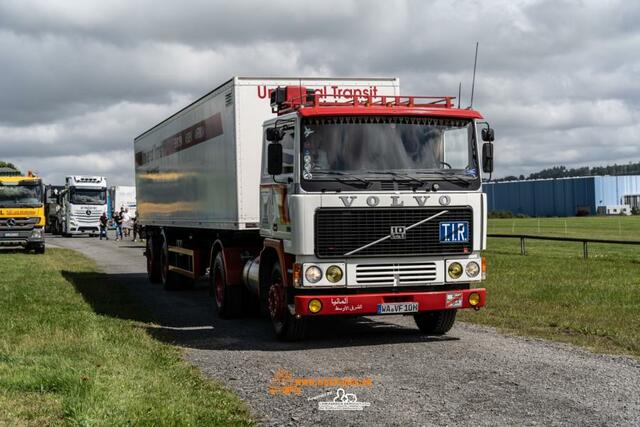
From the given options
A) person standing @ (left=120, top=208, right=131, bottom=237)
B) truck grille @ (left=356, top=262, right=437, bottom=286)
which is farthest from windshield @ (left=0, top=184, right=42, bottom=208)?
truck grille @ (left=356, top=262, right=437, bottom=286)

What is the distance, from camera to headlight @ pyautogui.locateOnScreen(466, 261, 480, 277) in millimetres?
10047

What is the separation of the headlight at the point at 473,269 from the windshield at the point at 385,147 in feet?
3.48

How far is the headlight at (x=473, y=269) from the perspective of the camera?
396 inches

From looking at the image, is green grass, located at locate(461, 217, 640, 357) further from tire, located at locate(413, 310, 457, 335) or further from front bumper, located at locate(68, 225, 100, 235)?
front bumper, located at locate(68, 225, 100, 235)

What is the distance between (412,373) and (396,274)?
5.98 ft

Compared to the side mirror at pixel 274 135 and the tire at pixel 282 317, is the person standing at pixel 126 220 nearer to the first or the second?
the tire at pixel 282 317

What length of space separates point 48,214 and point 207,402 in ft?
187

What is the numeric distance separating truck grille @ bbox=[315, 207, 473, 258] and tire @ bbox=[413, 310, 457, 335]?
1166mm

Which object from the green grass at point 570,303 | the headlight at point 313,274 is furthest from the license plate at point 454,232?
the green grass at point 570,303

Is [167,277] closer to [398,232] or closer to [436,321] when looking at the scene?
[436,321]

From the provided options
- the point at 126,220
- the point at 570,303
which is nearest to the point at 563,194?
the point at 126,220

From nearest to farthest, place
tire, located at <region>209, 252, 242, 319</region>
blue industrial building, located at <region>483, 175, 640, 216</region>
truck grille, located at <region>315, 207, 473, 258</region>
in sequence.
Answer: truck grille, located at <region>315, 207, 473, 258</region> → tire, located at <region>209, 252, 242, 319</region> → blue industrial building, located at <region>483, 175, 640, 216</region>

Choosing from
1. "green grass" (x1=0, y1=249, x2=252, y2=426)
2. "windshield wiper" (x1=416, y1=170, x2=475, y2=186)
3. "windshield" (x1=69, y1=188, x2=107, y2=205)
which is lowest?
"green grass" (x1=0, y1=249, x2=252, y2=426)

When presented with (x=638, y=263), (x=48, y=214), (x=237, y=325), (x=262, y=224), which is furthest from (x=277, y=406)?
(x=48, y=214)
